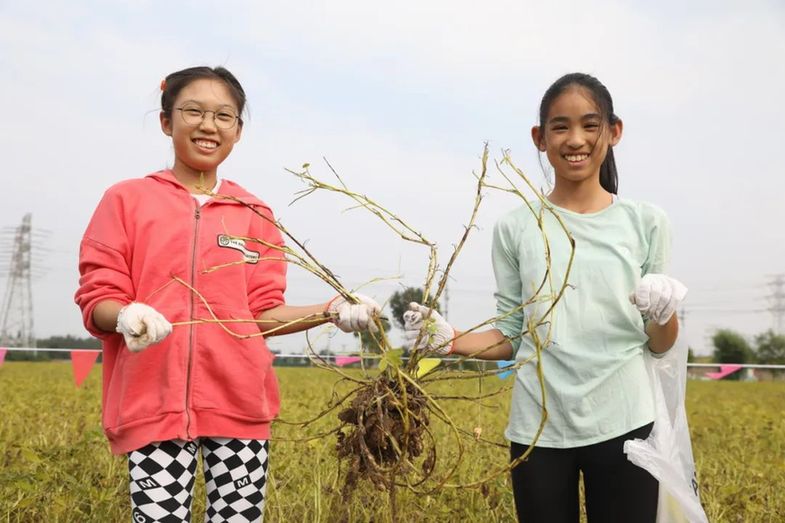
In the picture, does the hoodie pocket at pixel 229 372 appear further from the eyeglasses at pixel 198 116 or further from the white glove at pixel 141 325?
the eyeglasses at pixel 198 116

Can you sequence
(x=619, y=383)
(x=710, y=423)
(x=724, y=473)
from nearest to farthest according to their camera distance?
1. (x=619, y=383)
2. (x=724, y=473)
3. (x=710, y=423)

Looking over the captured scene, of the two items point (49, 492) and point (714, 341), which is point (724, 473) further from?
point (714, 341)

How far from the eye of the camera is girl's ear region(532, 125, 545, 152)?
2408 millimetres

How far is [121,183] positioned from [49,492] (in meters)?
1.89

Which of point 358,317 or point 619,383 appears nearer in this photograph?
point 358,317

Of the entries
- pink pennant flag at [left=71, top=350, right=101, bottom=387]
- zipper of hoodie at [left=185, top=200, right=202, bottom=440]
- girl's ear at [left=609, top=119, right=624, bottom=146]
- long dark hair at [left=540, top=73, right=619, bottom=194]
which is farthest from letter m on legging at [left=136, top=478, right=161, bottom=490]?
pink pennant flag at [left=71, top=350, right=101, bottom=387]

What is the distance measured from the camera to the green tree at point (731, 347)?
5162 cm

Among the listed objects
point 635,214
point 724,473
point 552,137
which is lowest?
point 724,473

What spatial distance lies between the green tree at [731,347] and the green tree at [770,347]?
73.4 inches

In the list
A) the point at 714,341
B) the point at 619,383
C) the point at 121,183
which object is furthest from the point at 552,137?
the point at 714,341

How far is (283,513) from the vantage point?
11.1 feet

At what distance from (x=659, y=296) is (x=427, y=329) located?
0.59 metres

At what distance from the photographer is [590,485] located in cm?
221

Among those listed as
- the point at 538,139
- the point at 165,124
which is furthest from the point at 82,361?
the point at 538,139
